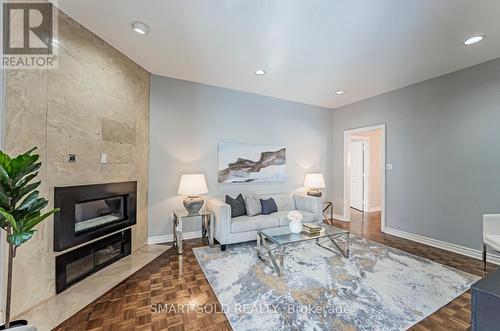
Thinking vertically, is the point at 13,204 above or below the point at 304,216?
above

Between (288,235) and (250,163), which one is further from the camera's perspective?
(250,163)

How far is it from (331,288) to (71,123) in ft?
10.5

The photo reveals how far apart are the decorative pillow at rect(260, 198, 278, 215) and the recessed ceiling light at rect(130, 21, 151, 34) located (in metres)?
2.88

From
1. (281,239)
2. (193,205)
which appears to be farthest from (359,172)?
(193,205)

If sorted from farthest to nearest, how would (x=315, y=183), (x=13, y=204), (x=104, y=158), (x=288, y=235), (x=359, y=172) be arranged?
1. (x=359, y=172)
2. (x=315, y=183)
3. (x=288, y=235)
4. (x=104, y=158)
5. (x=13, y=204)

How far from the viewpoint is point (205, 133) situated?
374cm

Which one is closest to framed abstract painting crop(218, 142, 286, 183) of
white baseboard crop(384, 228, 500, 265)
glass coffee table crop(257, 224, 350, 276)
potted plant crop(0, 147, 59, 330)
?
glass coffee table crop(257, 224, 350, 276)

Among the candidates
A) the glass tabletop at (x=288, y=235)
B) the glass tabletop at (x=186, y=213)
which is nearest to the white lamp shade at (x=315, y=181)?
the glass tabletop at (x=288, y=235)

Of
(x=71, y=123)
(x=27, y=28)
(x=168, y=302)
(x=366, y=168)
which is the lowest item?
(x=168, y=302)

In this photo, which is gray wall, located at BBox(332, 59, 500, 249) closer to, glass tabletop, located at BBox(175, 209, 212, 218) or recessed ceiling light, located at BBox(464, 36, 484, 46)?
recessed ceiling light, located at BBox(464, 36, 484, 46)

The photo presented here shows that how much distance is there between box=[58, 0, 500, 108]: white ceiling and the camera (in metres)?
1.89

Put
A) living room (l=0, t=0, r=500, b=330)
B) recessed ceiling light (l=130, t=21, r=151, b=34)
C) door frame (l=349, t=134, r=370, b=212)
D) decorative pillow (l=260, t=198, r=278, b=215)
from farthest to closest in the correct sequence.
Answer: door frame (l=349, t=134, r=370, b=212)
decorative pillow (l=260, t=198, r=278, b=215)
recessed ceiling light (l=130, t=21, r=151, b=34)
living room (l=0, t=0, r=500, b=330)

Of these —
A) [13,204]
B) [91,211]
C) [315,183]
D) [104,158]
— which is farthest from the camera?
[315,183]

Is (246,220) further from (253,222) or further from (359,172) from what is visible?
(359,172)
